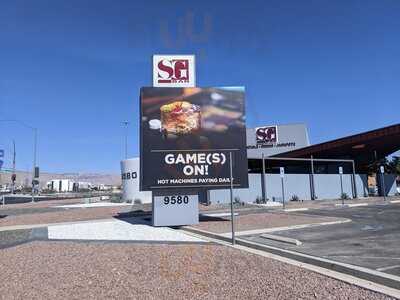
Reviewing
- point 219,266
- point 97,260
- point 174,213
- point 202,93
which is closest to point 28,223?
point 174,213

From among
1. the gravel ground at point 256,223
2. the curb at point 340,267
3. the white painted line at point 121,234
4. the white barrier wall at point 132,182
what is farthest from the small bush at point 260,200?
the curb at point 340,267

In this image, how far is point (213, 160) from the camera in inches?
752

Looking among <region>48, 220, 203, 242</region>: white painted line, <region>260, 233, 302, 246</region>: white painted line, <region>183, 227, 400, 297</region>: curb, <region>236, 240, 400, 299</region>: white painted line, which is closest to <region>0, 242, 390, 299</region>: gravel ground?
<region>236, 240, 400, 299</region>: white painted line

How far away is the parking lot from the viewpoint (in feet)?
30.8

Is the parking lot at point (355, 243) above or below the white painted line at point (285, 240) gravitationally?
below

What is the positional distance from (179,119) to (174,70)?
240cm

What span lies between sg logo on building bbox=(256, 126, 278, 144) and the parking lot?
4614 centimetres

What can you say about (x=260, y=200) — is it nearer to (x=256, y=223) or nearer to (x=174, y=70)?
(x=256, y=223)

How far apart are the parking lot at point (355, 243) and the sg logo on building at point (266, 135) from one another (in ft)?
151

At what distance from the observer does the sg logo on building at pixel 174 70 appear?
19.7 metres

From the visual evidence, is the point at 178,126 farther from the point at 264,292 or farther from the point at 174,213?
the point at 264,292

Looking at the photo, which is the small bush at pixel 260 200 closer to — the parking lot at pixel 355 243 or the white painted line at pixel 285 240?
the parking lot at pixel 355 243

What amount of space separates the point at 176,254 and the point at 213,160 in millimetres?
8705

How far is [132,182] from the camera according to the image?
40.8 meters
